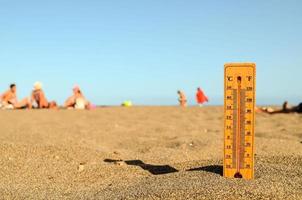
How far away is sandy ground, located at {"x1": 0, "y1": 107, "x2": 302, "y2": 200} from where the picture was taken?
3250 mm

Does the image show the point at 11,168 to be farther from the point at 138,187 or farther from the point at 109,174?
the point at 138,187

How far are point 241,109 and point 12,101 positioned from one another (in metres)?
13.1

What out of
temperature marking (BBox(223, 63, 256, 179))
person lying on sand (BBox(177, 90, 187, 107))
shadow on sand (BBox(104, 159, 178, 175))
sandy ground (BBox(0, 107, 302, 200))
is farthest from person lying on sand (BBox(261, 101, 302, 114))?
temperature marking (BBox(223, 63, 256, 179))

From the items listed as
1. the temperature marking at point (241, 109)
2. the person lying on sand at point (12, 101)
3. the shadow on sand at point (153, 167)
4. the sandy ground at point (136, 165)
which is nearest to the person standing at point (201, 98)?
the person lying on sand at point (12, 101)

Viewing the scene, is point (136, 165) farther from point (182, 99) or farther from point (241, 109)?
point (182, 99)

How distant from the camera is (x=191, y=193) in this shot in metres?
3.10

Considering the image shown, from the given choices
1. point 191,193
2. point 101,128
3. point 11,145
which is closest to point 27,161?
point 11,145

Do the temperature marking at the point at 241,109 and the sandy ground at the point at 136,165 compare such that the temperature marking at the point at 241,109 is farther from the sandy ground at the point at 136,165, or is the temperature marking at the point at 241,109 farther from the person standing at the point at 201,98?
the person standing at the point at 201,98

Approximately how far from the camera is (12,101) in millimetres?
15250

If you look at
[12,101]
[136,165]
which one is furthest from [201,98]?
[136,165]

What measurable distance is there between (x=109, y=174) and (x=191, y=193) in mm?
1528

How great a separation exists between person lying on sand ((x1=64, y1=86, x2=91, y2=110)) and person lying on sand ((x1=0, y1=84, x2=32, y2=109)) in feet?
4.79

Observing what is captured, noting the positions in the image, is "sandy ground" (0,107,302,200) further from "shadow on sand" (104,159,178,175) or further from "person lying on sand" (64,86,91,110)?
"person lying on sand" (64,86,91,110)

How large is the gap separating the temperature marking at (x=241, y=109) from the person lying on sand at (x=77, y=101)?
12329 mm
